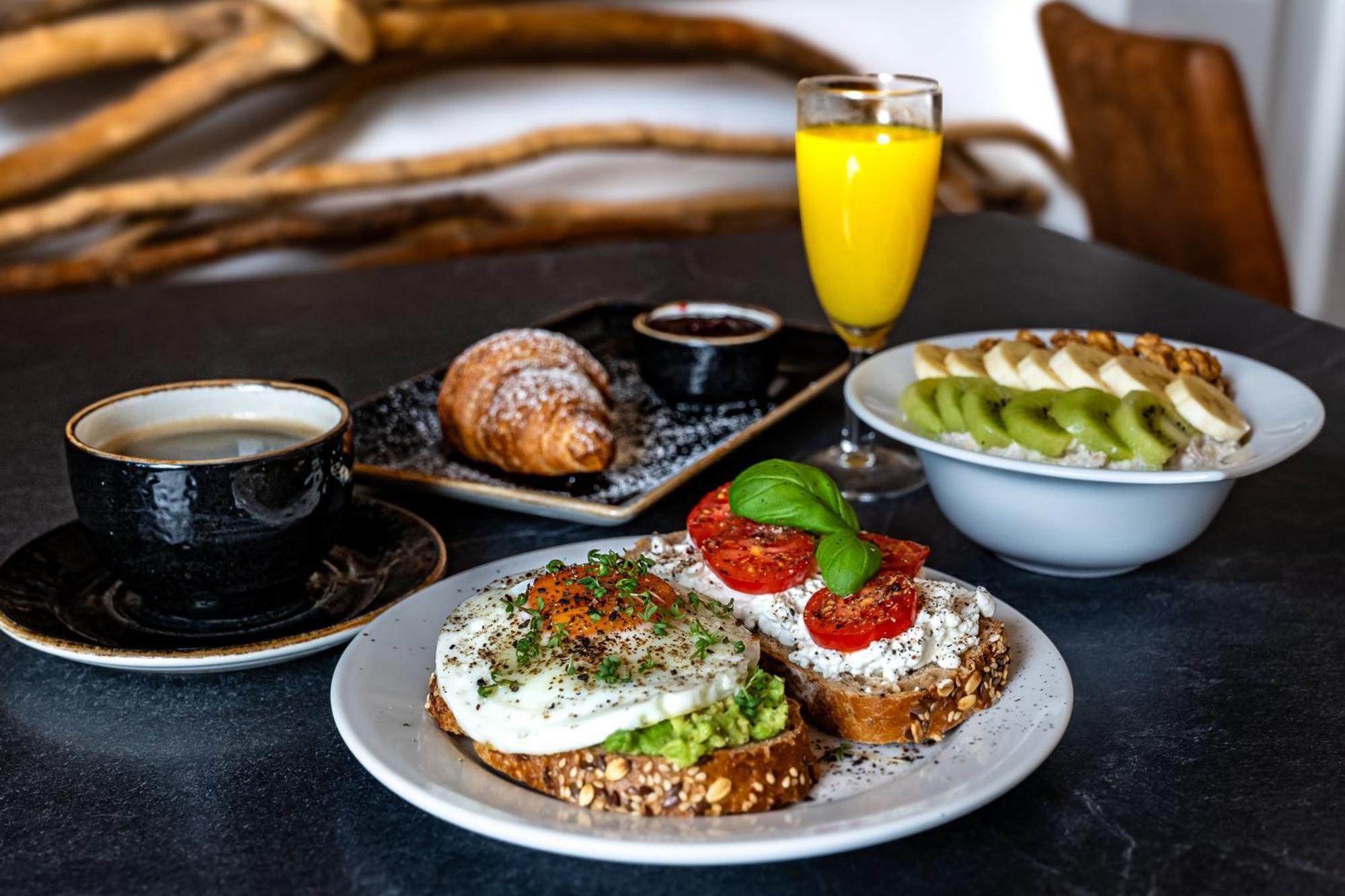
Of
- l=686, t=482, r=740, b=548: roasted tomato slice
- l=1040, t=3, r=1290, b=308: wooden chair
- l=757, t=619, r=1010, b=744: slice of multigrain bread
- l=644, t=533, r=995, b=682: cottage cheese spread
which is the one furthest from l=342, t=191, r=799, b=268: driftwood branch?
l=757, t=619, r=1010, b=744: slice of multigrain bread

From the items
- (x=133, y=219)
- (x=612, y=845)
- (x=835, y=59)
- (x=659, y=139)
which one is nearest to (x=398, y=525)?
(x=612, y=845)

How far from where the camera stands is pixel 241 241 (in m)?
3.41

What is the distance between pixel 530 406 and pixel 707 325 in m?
0.37

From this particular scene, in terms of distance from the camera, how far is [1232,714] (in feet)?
3.29

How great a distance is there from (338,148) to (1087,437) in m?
2.85

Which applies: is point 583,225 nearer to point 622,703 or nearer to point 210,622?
point 210,622

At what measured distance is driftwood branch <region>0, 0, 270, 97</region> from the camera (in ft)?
9.90

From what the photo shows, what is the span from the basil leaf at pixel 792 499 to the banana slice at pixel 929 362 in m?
0.35

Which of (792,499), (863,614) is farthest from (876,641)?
(792,499)

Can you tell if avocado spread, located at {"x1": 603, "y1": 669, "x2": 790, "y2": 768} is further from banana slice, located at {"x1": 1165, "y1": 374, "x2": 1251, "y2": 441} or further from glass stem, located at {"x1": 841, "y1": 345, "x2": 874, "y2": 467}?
glass stem, located at {"x1": 841, "y1": 345, "x2": 874, "y2": 467}

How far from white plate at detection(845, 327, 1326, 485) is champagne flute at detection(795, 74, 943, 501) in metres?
0.13

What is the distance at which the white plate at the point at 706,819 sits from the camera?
0.75 m

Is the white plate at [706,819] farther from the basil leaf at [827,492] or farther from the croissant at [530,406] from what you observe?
the croissant at [530,406]

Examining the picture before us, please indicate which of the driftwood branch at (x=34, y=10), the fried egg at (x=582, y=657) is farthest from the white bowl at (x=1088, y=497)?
the driftwood branch at (x=34, y=10)
